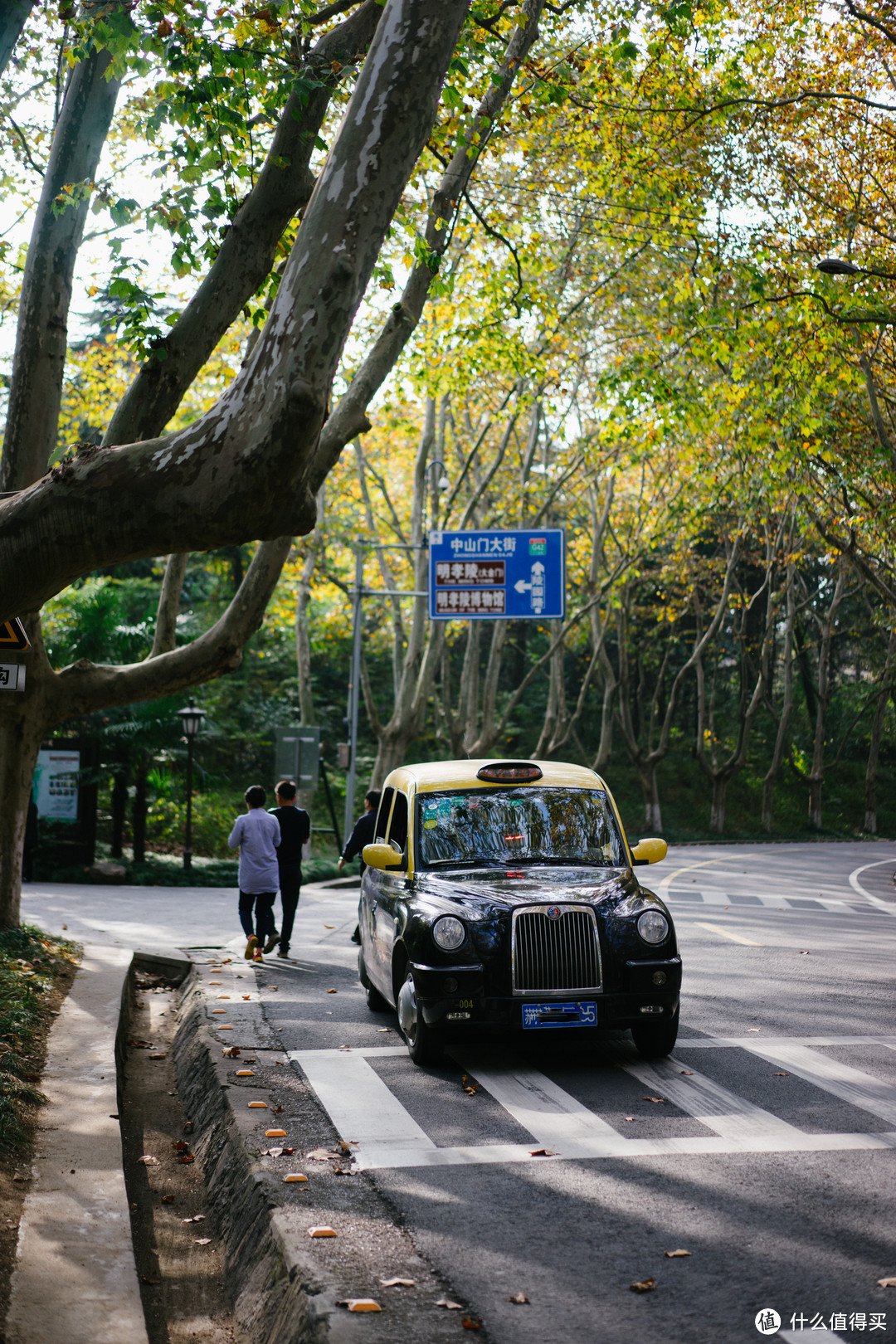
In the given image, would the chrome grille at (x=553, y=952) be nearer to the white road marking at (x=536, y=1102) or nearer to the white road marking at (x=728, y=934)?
the white road marking at (x=536, y=1102)

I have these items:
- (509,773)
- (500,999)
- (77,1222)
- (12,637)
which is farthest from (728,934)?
(77,1222)

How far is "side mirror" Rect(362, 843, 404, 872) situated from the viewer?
830cm

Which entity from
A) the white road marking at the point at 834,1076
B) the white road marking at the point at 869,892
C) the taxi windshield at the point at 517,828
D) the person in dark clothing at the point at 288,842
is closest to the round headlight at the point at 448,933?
the taxi windshield at the point at 517,828

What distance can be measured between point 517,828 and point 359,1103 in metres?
2.44

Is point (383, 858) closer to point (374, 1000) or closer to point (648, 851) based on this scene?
point (374, 1000)

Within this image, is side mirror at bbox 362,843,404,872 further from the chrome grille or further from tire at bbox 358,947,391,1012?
the chrome grille

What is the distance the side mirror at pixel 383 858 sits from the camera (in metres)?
8.30

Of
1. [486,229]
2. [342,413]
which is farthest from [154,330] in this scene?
[486,229]

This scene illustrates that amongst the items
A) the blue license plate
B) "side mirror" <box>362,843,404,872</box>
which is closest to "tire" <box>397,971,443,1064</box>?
the blue license plate

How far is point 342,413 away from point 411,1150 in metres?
6.23

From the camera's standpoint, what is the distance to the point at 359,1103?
6539 mm

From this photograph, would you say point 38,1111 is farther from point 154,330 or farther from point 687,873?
point 687,873

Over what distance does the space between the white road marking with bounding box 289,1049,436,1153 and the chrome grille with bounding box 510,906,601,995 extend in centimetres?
106

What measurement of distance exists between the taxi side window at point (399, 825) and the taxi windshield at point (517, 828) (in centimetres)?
22
